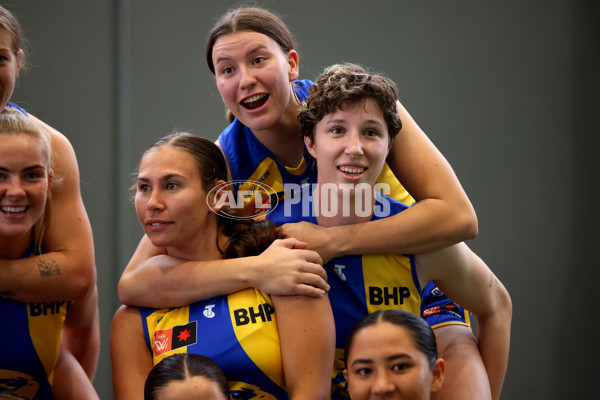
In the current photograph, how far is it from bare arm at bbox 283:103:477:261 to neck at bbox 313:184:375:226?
4cm

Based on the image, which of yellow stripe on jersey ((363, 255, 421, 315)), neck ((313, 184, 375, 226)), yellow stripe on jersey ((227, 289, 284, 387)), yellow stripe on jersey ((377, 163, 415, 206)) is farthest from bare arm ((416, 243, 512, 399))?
yellow stripe on jersey ((227, 289, 284, 387))

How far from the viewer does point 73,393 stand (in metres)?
1.82

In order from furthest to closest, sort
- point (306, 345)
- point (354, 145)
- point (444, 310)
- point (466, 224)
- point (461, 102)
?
point (461, 102) → point (444, 310) → point (466, 224) → point (354, 145) → point (306, 345)

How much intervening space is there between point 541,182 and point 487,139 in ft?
1.05

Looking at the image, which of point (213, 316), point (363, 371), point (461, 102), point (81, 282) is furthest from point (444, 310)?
point (461, 102)

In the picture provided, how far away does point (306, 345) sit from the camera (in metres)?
1.50

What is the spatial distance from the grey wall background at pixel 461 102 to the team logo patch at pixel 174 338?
1.83 m

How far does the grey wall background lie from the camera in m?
3.32

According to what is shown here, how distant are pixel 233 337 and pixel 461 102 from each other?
2134 mm

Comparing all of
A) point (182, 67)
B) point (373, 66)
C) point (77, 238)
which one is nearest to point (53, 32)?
point (182, 67)

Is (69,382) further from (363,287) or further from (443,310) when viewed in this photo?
(443,310)

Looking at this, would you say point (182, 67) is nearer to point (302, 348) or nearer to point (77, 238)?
point (77, 238)

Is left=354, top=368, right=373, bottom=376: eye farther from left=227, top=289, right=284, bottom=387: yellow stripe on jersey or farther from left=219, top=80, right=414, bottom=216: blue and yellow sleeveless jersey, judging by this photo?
left=219, top=80, right=414, bottom=216: blue and yellow sleeveless jersey

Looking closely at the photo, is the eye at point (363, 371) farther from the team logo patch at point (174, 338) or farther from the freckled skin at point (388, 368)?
the team logo patch at point (174, 338)
